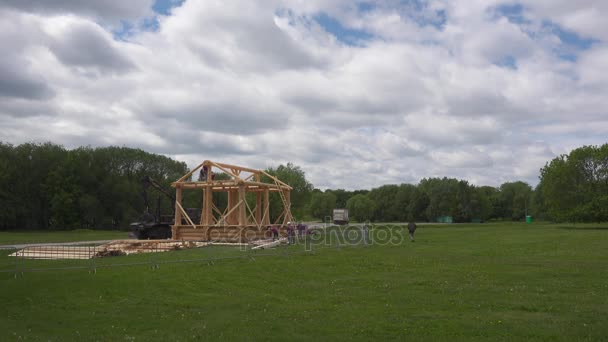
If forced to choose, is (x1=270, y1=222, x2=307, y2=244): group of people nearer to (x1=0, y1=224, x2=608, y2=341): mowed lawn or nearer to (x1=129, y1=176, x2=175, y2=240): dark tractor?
(x1=129, y1=176, x2=175, y2=240): dark tractor

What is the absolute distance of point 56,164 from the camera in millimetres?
71250

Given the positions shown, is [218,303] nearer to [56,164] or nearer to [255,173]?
[255,173]

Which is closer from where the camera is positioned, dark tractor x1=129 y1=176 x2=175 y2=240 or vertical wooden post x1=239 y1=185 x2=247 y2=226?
vertical wooden post x1=239 y1=185 x2=247 y2=226

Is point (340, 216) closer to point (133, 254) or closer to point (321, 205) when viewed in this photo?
point (321, 205)

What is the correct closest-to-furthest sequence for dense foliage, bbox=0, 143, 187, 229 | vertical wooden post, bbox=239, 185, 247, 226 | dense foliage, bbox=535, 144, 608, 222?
vertical wooden post, bbox=239, 185, 247, 226, dense foliage, bbox=535, 144, 608, 222, dense foliage, bbox=0, 143, 187, 229

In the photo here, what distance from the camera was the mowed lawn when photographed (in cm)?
957

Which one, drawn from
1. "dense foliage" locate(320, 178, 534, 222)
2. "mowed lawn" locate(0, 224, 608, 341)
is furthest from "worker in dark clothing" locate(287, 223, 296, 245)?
"dense foliage" locate(320, 178, 534, 222)

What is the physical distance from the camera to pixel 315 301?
40.7 feet

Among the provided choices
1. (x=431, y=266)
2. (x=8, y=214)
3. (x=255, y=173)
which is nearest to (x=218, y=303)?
(x=431, y=266)

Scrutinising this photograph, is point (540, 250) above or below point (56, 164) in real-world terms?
below

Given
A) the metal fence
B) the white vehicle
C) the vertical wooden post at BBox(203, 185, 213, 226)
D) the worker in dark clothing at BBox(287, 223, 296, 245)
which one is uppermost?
the vertical wooden post at BBox(203, 185, 213, 226)

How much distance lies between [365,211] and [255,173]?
84505 millimetres

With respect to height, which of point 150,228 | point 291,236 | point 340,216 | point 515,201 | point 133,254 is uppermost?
point 515,201

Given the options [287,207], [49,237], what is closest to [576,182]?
[287,207]
